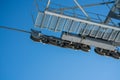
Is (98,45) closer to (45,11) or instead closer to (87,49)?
(87,49)

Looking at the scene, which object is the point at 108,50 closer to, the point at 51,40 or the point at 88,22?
the point at 88,22

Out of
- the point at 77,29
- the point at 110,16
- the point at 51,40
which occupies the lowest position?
the point at 51,40

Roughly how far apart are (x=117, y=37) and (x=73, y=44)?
8.59 feet

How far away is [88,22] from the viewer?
46.5ft

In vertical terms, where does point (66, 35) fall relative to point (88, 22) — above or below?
below

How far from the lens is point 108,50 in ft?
50.2

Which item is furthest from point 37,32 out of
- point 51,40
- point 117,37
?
point 117,37

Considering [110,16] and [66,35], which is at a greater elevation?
[110,16]

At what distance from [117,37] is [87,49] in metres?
1.90

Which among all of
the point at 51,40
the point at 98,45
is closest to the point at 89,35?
the point at 98,45

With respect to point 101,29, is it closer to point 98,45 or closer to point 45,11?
point 98,45

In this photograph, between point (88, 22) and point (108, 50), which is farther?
point (108, 50)

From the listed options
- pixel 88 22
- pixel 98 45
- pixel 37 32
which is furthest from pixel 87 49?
pixel 37 32

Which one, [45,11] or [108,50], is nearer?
[45,11]
